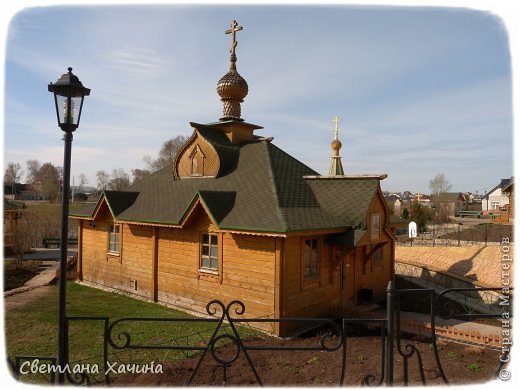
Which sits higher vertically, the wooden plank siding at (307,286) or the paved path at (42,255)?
the wooden plank siding at (307,286)

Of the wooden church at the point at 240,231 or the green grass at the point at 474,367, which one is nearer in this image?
the green grass at the point at 474,367

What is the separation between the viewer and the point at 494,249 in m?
20.8

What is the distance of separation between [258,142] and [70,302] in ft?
32.5

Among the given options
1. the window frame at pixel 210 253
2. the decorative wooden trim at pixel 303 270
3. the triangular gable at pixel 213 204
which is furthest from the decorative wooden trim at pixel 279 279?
the window frame at pixel 210 253

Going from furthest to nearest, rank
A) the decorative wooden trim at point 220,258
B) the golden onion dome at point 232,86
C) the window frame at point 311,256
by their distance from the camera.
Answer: the golden onion dome at point 232,86 < the decorative wooden trim at point 220,258 < the window frame at point 311,256

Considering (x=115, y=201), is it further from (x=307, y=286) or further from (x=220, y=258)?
(x=307, y=286)

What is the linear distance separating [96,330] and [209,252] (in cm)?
408

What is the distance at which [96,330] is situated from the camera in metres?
10.4

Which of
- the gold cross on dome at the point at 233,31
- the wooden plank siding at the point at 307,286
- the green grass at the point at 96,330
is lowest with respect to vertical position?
the green grass at the point at 96,330

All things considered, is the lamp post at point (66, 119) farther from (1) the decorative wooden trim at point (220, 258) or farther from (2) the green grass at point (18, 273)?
(2) the green grass at point (18, 273)

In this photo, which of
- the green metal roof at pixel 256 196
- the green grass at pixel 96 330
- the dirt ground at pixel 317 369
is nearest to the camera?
the dirt ground at pixel 317 369

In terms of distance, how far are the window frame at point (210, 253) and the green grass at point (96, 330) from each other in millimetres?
1792

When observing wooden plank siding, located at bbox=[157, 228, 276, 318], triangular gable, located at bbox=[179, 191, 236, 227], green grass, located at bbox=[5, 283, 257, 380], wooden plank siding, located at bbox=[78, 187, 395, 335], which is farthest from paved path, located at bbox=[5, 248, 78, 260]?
triangular gable, located at bbox=[179, 191, 236, 227]

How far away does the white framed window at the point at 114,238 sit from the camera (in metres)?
15.5
